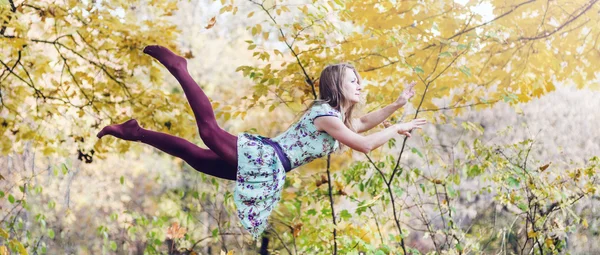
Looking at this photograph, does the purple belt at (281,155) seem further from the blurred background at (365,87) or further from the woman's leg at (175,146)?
the blurred background at (365,87)

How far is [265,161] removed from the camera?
209 centimetres

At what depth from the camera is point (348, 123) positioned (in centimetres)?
227

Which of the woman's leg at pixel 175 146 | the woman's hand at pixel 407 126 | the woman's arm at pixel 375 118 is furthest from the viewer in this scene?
the woman's arm at pixel 375 118

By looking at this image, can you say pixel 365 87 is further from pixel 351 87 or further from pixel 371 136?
pixel 371 136

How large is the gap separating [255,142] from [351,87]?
1.30 feet

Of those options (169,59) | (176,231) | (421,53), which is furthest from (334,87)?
(176,231)

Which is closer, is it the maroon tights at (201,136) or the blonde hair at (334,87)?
the maroon tights at (201,136)

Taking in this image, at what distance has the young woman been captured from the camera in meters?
2.03

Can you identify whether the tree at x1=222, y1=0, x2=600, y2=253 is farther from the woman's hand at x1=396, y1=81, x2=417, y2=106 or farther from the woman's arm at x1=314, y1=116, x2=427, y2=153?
the woman's arm at x1=314, y1=116, x2=427, y2=153

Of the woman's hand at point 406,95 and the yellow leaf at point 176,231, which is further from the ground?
the yellow leaf at point 176,231

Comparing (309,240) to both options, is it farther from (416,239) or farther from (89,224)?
(89,224)

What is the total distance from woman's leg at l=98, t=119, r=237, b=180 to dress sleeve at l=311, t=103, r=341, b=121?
1.11 ft

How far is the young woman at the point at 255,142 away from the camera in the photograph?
203cm

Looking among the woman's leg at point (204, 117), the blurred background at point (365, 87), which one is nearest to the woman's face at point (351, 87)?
the blurred background at point (365, 87)
